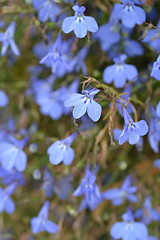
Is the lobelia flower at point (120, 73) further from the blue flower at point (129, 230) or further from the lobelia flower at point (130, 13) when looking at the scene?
the blue flower at point (129, 230)

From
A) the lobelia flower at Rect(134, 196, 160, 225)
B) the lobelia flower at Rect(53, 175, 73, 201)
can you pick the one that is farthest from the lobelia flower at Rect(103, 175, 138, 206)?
the lobelia flower at Rect(53, 175, 73, 201)

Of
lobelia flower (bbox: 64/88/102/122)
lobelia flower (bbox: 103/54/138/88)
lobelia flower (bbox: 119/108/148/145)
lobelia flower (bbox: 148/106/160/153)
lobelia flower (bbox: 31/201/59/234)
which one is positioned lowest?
lobelia flower (bbox: 31/201/59/234)

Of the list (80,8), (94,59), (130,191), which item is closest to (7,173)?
(130,191)

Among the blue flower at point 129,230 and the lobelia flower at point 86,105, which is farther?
the blue flower at point 129,230

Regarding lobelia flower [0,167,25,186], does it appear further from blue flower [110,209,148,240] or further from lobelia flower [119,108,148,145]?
lobelia flower [119,108,148,145]

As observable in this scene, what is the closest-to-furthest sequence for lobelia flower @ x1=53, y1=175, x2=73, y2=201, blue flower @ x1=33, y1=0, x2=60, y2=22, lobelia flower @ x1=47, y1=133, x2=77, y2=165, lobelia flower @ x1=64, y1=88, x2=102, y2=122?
lobelia flower @ x1=64, y1=88, x2=102, y2=122
lobelia flower @ x1=47, y1=133, x2=77, y2=165
blue flower @ x1=33, y1=0, x2=60, y2=22
lobelia flower @ x1=53, y1=175, x2=73, y2=201

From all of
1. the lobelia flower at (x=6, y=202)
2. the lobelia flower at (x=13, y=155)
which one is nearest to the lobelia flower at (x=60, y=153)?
the lobelia flower at (x=13, y=155)

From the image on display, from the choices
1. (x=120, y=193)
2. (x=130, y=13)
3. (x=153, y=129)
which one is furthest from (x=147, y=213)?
(x=130, y=13)
